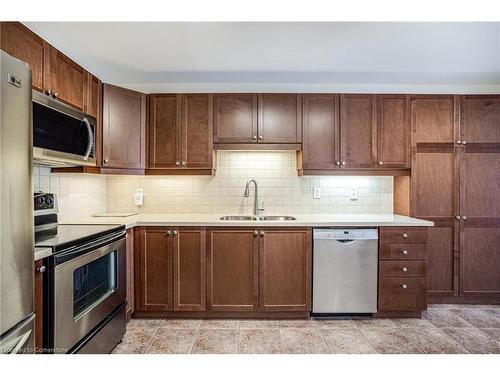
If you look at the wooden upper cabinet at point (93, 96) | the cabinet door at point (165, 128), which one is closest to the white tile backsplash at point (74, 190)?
the wooden upper cabinet at point (93, 96)

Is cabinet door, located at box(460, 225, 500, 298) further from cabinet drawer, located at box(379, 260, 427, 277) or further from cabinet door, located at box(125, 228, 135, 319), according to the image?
cabinet door, located at box(125, 228, 135, 319)

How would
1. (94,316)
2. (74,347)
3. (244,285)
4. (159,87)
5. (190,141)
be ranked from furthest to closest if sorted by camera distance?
1. (159,87)
2. (190,141)
3. (244,285)
4. (94,316)
5. (74,347)

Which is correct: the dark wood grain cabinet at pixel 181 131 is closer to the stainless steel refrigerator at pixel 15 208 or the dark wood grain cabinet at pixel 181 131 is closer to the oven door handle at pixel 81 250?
the oven door handle at pixel 81 250

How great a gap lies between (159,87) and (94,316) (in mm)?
2335

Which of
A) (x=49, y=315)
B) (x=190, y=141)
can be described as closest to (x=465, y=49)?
(x=190, y=141)

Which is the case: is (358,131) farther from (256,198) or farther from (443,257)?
(443,257)

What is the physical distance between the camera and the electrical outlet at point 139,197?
3072mm

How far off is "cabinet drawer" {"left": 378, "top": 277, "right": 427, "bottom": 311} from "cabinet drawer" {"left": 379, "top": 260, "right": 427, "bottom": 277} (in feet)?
0.15

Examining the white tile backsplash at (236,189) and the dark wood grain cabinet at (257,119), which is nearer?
the dark wood grain cabinet at (257,119)

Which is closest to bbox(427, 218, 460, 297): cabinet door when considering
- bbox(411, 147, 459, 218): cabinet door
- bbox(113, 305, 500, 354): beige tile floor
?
bbox(411, 147, 459, 218): cabinet door

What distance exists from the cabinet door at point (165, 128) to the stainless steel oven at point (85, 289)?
92cm

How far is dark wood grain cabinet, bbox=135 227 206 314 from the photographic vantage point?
99.0 inches
